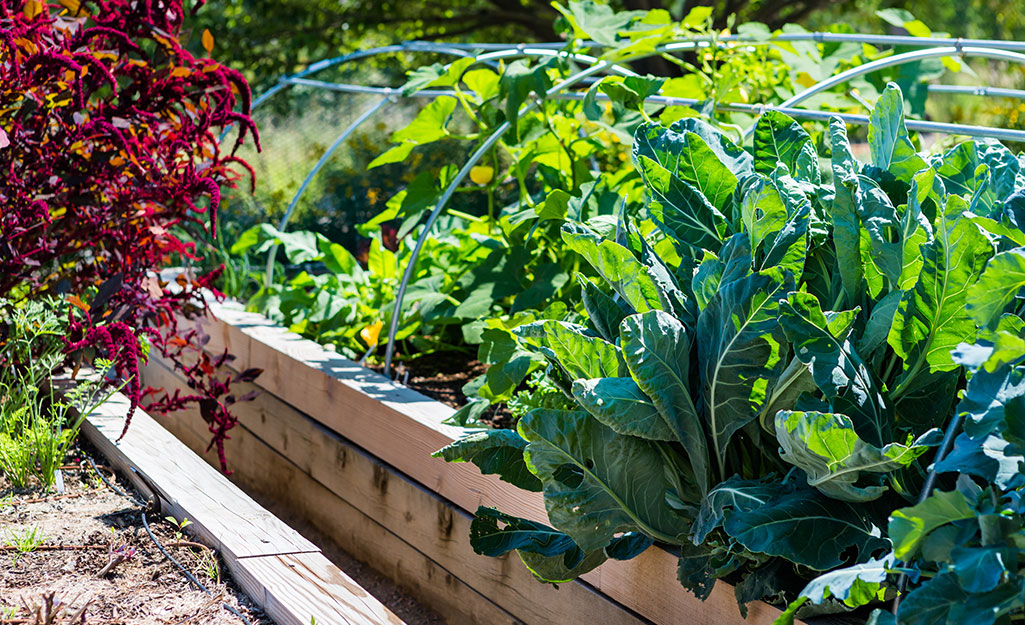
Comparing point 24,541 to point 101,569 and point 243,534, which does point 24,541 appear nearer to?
point 101,569

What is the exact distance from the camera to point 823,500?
1.33m

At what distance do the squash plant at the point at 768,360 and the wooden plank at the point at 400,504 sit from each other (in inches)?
14.8

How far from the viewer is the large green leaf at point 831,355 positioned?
1244mm

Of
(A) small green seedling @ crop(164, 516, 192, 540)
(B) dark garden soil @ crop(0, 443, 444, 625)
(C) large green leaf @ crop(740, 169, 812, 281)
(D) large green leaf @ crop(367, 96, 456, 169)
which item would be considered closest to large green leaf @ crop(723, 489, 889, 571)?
(C) large green leaf @ crop(740, 169, 812, 281)

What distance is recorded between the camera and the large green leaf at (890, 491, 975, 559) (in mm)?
1011

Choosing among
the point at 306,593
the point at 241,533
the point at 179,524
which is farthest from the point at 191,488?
the point at 306,593

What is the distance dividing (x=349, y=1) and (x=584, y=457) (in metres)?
5.81

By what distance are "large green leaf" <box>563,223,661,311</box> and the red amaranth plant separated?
107 centimetres

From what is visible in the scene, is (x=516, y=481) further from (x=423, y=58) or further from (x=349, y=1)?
(x=349, y=1)

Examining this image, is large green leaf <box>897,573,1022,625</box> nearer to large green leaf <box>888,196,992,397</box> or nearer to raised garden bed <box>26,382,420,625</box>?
large green leaf <box>888,196,992,397</box>

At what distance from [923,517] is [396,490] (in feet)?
5.41

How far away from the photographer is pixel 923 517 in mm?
1026

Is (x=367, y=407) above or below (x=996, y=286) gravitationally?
below

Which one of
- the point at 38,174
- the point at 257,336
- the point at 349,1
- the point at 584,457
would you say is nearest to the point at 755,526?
the point at 584,457
